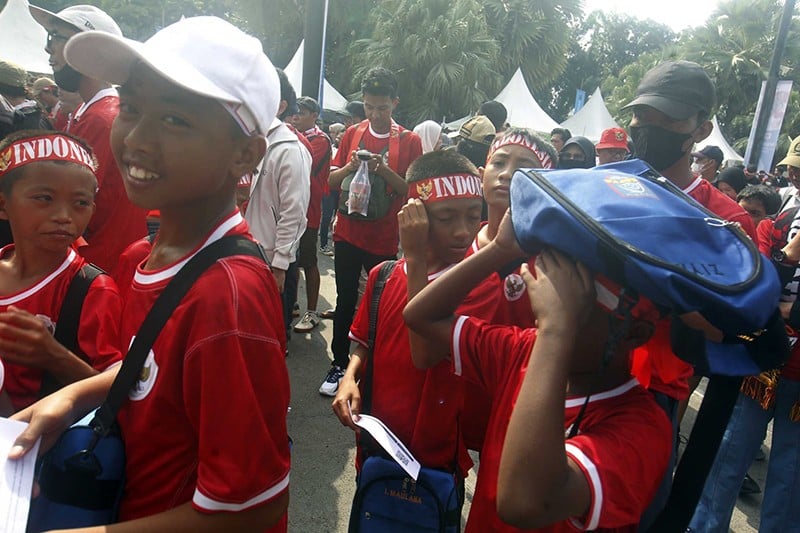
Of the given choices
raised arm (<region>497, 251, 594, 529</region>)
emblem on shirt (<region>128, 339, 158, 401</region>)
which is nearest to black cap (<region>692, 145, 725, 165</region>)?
raised arm (<region>497, 251, 594, 529</region>)

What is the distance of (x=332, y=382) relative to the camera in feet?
14.0

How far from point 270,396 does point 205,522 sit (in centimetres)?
27

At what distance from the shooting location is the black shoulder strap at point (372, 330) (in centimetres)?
225

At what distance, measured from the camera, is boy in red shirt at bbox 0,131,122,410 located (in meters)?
1.73

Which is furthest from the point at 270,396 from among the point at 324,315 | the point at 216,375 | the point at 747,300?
the point at 324,315

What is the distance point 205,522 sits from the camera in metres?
1.12

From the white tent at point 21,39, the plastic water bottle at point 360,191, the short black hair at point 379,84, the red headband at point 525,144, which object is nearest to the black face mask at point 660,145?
the red headband at point 525,144

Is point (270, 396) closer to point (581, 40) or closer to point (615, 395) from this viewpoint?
point (615, 395)

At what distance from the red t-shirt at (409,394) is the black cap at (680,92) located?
54.0 inches

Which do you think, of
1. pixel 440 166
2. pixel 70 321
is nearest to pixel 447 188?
pixel 440 166

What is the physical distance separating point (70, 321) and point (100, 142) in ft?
5.31

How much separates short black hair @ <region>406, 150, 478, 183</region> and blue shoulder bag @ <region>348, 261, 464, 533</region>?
115 centimetres

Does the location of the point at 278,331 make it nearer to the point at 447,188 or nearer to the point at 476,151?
the point at 447,188

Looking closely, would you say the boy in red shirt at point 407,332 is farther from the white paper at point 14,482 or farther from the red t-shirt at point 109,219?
the red t-shirt at point 109,219
